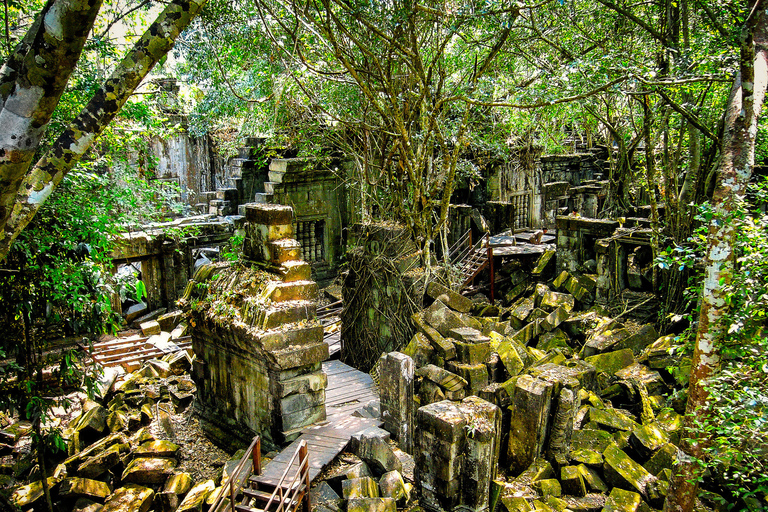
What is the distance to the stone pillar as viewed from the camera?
26.2 feet

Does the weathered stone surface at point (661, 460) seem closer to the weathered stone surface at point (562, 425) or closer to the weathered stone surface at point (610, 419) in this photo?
Result: the weathered stone surface at point (610, 419)

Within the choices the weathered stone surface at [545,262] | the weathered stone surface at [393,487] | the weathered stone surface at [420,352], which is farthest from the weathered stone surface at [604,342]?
the weathered stone surface at [393,487]

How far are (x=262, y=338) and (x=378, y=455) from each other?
223 centimetres

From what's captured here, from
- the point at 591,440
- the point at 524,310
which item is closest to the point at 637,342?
the point at 524,310

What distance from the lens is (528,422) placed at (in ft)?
24.2

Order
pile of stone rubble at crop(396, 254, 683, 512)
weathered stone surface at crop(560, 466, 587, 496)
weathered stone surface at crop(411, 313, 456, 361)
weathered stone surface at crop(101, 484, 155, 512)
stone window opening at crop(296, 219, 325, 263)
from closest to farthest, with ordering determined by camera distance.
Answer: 1. pile of stone rubble at crop(396, 254, 683, 512)
2. weathered stone surface at crop(560, 466, 587, 496)
3. weathered stone surface at crop(101, 484, 155, 512)
4. weathered stone surface at crop(411, 313, 456, 361)
5. stone window opening at crop(296, 219, 325, 263)

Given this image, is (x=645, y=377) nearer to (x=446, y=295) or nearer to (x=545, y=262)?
(x=446, y=295)

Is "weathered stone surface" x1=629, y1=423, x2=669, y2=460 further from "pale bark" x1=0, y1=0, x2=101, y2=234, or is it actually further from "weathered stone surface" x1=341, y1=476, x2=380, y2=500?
"pale bark" x1=0, y1=0, x2=101, y2=234

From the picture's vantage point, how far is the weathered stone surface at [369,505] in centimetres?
609

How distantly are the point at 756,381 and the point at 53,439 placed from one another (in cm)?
858

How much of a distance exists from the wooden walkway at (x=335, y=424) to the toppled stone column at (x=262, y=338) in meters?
0.36

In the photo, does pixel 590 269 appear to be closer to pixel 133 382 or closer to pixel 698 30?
pixel 698 30

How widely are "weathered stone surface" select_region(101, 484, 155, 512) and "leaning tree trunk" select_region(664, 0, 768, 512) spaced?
657 cm

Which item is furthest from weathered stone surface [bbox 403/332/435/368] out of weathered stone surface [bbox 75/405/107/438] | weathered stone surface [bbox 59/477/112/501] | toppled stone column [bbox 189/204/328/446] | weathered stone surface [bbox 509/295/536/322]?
weathered stone surface [bbox 75/405/107/438]
